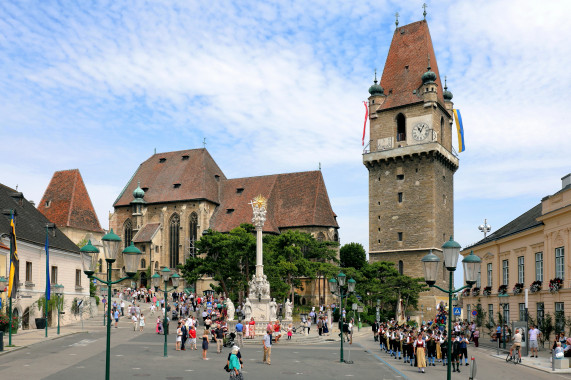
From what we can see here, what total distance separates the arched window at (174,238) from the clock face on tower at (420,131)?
34295mm

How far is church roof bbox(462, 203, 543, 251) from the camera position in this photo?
38.6m

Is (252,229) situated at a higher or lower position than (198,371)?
higher

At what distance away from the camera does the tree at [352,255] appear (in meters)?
95.3

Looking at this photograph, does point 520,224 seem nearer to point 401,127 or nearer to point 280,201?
point 401,127

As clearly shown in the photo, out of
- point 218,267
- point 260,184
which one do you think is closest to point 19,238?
point 218,267

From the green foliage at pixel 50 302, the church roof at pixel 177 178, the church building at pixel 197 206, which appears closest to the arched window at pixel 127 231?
the church building at pixel 197 206

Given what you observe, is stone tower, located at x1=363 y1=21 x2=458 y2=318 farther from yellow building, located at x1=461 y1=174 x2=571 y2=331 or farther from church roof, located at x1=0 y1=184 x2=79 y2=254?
church roof, located at x1=0 y1=184 x2=79 y2=254

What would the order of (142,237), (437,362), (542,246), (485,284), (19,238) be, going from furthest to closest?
(142,237) → (485,284) → (19,238) → (542,246) → (437,362)

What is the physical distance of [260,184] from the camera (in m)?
86.4

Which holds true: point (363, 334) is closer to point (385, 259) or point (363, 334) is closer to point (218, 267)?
point (218, 267)

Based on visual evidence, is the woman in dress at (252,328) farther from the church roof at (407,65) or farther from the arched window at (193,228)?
the arched window at (193,228)

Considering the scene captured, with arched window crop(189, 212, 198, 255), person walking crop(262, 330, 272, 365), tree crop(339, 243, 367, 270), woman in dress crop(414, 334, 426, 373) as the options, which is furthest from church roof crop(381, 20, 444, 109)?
person walking crop(262, 330, 272, 365)

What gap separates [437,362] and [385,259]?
41.2 metres

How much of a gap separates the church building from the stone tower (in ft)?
33.7
